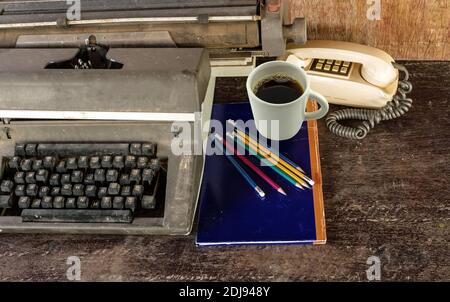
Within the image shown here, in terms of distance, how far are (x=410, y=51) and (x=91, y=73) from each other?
0.65 meters

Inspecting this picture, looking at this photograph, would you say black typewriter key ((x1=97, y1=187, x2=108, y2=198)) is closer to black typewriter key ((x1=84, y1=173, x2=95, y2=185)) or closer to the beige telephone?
black typewriter key ((x1=84, y1=173, x2=95, y2=185))

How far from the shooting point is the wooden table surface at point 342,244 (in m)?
0.82

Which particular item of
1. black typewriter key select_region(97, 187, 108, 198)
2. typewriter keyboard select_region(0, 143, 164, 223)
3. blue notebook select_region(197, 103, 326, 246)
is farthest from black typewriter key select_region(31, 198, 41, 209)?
blue notebook select_region(197, 103, 326, 246)

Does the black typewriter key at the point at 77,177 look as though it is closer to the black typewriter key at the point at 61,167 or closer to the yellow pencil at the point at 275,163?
the black typewriter key at the point at 61,167

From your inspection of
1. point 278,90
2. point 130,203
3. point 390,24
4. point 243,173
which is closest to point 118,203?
point 130,203

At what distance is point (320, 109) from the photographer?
0.92 meters

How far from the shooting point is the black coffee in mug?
912 mm

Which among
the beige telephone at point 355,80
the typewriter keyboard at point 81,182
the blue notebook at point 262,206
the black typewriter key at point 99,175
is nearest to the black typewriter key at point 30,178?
the typewriter keyboard at point 81,182

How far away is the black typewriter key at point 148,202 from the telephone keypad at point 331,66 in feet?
1.29

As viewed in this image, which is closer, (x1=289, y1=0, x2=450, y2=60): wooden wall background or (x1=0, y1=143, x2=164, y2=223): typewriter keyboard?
(x1=0, y1=143, x2=164, y2=223): typewriter keyboard

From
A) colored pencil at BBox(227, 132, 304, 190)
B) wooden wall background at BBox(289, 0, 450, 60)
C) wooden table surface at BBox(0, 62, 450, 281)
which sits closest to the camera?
wooden table surface at BBox(0, 62, 450, 281)

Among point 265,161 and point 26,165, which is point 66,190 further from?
point 265,161

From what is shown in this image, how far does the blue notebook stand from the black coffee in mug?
0.10 meters

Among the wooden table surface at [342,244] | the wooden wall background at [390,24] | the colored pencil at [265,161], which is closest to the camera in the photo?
the wooden table surface at [342,244]
